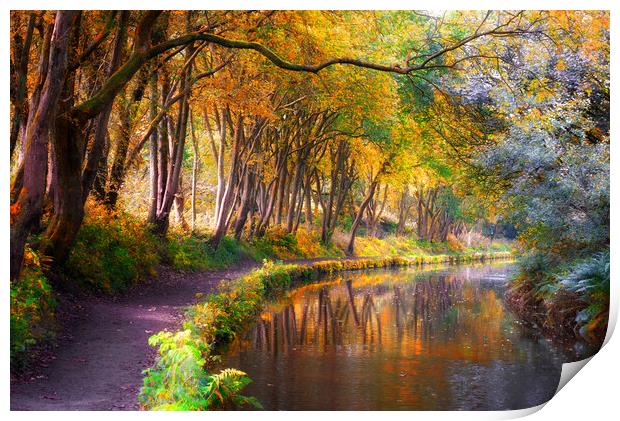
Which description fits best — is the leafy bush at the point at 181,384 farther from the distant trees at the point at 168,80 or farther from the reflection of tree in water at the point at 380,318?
the reflection of tree in water at the point at 380,318

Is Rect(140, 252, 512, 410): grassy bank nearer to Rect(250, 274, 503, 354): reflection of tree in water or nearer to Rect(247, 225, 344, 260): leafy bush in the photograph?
Rect(250, 274, 503, 354): reflection of tree in water

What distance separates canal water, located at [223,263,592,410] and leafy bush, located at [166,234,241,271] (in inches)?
108

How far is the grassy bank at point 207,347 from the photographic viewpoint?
8.33 meters

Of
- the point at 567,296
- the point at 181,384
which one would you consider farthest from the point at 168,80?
the point at 181,384

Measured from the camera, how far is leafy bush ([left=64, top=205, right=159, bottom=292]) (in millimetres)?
13719

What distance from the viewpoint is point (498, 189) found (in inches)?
705

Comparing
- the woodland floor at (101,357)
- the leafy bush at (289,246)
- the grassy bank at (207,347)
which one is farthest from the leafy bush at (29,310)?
the leafy bush at (289,246)

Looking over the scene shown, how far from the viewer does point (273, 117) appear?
21031 mm

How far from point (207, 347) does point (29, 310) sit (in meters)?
2.45

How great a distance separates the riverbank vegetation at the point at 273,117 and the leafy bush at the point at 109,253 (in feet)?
0.14

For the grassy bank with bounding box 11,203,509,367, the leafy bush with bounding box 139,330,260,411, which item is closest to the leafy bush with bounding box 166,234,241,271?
→ the grassy bank with bounding box 11,203,509,367
